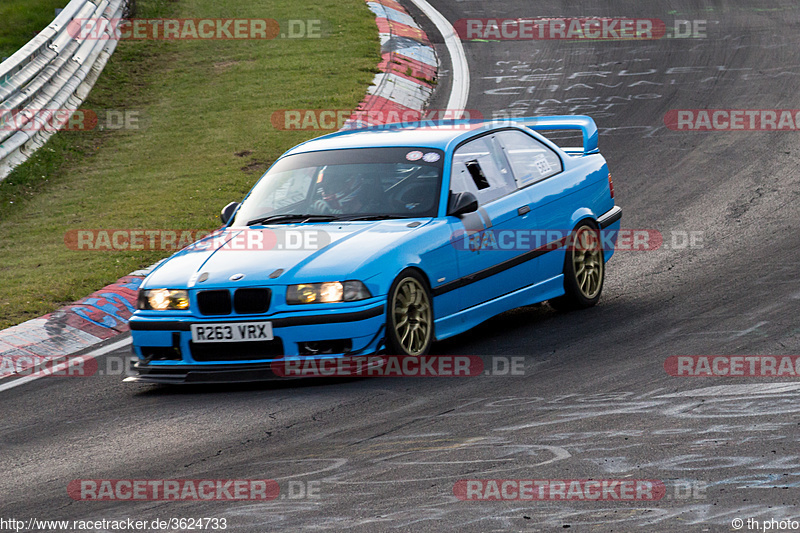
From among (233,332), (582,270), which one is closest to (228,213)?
(233,332)

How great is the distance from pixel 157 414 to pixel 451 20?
1594cm

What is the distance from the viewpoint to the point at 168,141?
14.7 metres

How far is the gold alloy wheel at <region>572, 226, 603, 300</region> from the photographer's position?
859 centimetres

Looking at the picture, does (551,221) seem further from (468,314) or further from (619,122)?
(619,122)

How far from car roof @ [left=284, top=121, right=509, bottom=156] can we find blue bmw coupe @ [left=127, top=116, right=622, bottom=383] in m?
0.02

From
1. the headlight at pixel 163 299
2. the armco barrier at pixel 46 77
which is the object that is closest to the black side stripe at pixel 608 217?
the headlight at pixel 163 299

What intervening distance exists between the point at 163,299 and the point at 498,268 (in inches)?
92.9

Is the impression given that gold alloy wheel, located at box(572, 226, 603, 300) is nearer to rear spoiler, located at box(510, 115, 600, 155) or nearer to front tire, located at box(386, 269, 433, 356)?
rear spoiler, located at box(510, 115, 600, 155)

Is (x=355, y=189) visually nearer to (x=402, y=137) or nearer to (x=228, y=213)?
(x=402, y=137)

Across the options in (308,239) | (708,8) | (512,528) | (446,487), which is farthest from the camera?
(708,8)

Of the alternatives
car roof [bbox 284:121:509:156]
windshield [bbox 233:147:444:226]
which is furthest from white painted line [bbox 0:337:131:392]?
car roof [bbox 284:121:509:156]

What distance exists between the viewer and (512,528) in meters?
4.26

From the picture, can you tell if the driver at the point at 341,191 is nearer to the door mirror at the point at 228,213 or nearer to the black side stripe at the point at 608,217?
the door mirror at the point at 228,213

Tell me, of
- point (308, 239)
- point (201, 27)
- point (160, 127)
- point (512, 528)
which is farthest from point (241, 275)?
point (201, 27)
